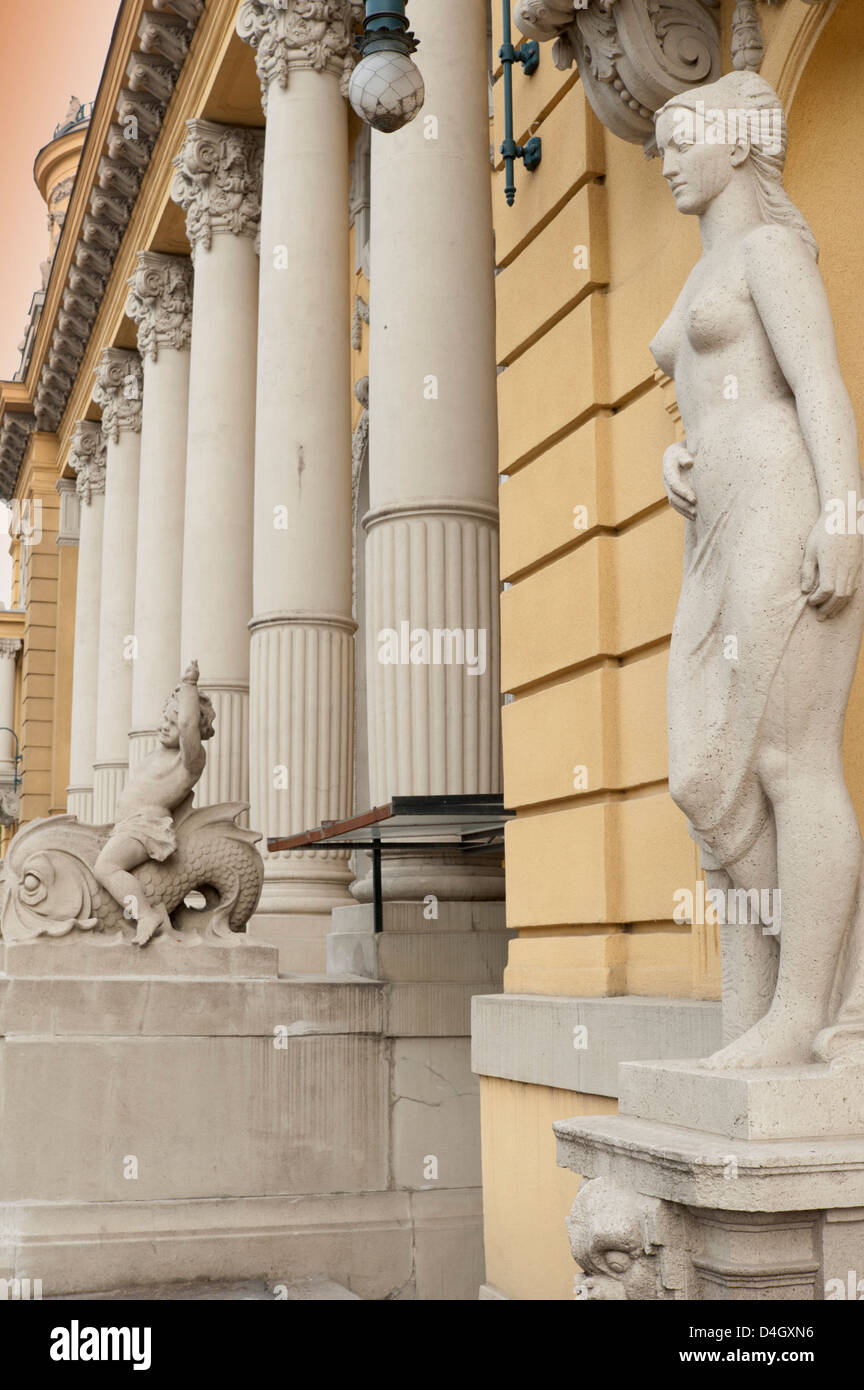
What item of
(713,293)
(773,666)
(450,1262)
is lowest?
(450,1262)

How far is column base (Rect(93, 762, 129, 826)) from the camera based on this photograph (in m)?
24.2

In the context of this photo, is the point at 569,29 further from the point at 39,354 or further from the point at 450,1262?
the point at 39,354

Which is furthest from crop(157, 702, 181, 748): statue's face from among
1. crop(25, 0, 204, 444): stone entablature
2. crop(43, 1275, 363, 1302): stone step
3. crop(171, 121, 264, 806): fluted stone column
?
crop(25, 0, 204, 444): stone entablature

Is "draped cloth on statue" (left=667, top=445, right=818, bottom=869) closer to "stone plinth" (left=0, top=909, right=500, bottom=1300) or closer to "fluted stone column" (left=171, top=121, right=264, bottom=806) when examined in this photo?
"stone plinth" (left=0, top=909, right=500, bottom=1300)

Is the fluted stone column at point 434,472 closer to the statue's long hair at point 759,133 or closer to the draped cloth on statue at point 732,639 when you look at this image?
the draped cloth on statue at point 732,639

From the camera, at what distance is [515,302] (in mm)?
8672

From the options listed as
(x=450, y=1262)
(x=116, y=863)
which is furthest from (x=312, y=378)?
(x=450, y=1262)

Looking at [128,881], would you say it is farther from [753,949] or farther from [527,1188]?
Answer: [753,949]

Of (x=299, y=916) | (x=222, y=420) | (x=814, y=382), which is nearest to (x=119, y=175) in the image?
(x=222, y=420)

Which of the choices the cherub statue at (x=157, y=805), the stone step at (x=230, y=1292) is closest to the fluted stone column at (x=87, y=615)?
the cherub statue at (x=157, y=805)

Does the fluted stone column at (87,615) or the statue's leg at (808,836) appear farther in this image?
the fluted stone column at (87,615)

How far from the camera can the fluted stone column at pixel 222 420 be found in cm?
1695

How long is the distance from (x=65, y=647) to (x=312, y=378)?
2232 cm

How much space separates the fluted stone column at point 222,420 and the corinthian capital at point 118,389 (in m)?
7.11
